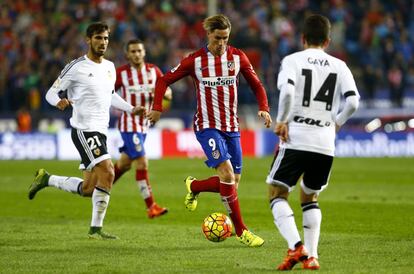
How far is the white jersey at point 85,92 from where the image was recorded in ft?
36.0

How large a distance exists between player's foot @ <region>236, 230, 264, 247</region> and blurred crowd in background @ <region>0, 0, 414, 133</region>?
60.3 feet

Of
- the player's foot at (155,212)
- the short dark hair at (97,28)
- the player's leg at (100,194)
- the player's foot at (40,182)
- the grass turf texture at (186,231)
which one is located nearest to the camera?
the grass turf texture at (186,231)

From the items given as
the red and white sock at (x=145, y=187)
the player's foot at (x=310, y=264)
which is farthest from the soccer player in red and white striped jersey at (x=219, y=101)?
the red and white sock at (x=145, y=187)

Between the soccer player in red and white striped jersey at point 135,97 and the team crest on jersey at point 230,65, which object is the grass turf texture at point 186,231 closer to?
the soccer player in red and white striped jersey at point 135,97

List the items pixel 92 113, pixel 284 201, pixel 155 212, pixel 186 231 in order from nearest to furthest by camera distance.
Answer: pixel 284 201
pixel 92 113
pixel 186 231
pixel 155 212

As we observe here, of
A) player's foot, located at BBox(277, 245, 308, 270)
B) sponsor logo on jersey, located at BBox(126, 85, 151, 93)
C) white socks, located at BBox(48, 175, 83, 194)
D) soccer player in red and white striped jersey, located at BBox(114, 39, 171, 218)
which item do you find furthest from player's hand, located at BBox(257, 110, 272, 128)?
sponsor logo on jersey, located at BBox(126, 85, 151, 93)

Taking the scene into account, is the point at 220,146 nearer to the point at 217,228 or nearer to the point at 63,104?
the point at 217,228

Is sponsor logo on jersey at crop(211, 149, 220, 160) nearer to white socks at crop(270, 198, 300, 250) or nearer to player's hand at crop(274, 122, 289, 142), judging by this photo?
white socks at crop(270, 198, 300, 250)

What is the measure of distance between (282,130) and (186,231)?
160 inches

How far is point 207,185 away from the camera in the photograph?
11.0 metres

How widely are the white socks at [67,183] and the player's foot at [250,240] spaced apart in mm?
2105

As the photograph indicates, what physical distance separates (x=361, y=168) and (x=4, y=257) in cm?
1500

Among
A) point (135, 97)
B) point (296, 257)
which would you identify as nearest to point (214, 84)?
point (296, 257)

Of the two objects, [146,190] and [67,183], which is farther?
[146,190]
